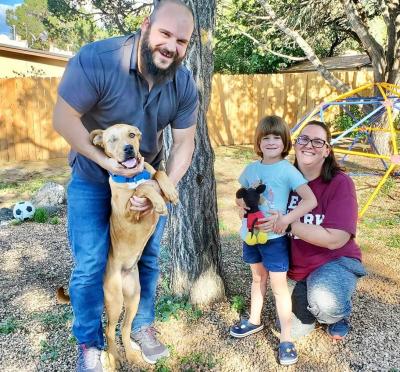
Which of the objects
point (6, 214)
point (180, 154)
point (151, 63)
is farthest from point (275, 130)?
point (6, 214)

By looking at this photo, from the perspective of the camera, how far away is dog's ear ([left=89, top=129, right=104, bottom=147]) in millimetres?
2203

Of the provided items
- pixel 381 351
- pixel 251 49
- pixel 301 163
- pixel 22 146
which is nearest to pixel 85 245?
pixel 301 163

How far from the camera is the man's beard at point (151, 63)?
86.9 inches

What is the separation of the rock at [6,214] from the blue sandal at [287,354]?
4977 millimetres

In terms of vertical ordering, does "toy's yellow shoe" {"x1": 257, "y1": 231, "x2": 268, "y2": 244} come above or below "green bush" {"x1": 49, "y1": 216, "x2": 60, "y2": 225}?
above

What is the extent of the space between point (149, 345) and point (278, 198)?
125 centimetres

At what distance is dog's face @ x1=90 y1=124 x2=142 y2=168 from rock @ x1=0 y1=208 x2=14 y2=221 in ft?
16.8

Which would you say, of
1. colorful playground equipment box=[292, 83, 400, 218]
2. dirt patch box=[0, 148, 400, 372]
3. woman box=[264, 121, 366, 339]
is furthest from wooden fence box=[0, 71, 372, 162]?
woman box=[264, 121, 366, 339]

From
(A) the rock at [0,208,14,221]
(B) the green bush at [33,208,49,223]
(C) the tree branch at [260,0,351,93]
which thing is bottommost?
(A) the rock at [0,208,14,221]

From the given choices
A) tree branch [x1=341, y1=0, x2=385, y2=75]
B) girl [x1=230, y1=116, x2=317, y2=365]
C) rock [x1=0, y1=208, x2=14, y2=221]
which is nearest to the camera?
girl [x1=230, y1=116, x2=317, y2=365]

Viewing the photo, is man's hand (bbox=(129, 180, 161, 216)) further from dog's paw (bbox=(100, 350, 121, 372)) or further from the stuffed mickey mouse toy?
dog's paw (bbox=(100, 350, 121, 372))

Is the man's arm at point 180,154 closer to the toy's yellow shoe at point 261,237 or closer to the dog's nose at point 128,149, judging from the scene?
the dog's nose at point 128,149

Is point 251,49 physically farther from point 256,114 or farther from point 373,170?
point 373,170

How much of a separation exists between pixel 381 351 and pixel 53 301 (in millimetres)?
2542
